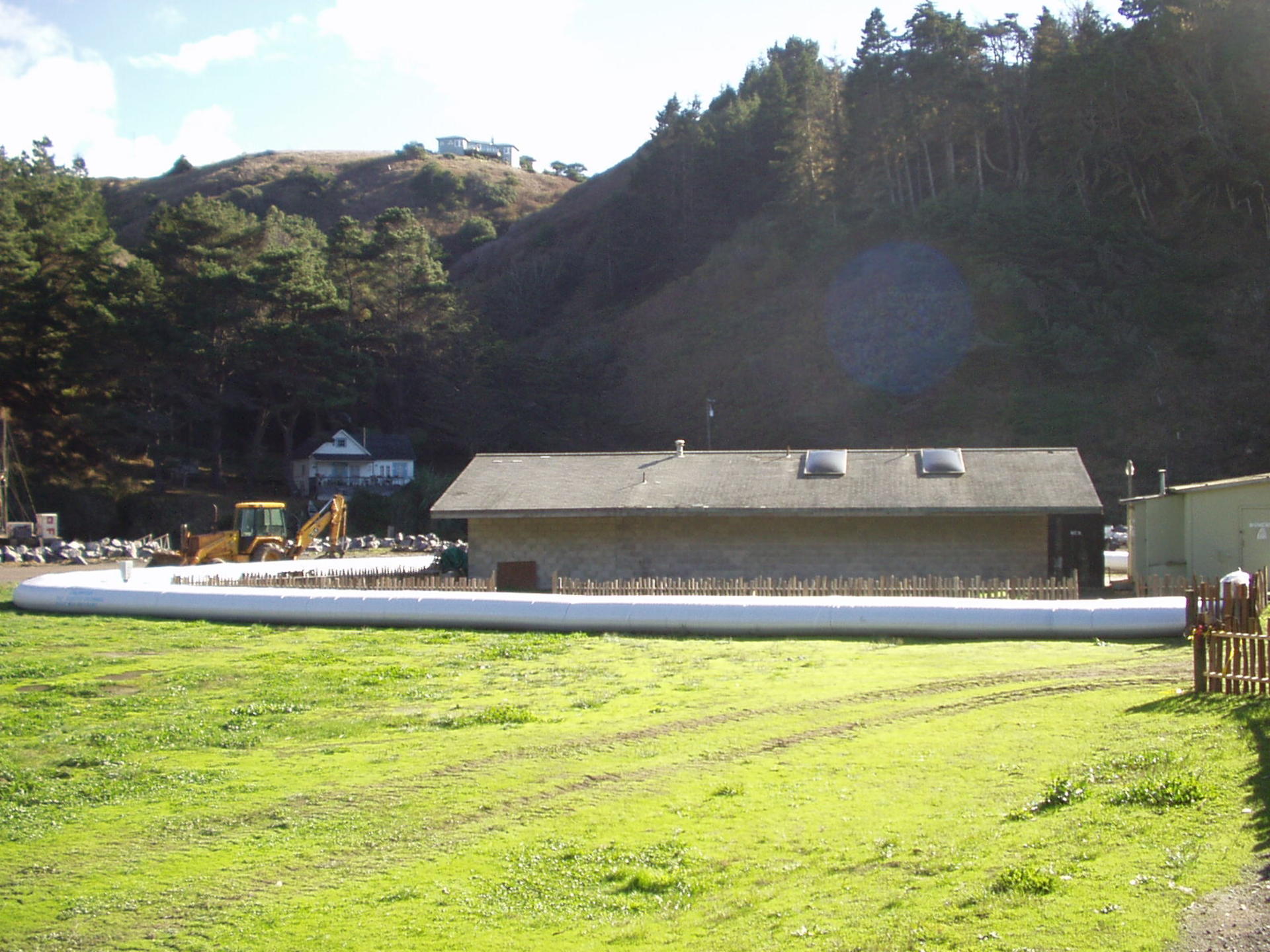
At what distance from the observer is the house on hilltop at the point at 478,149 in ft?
585

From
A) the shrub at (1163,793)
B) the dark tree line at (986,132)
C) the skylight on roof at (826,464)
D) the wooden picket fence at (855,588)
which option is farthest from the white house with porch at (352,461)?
the shrub at (1163,793)

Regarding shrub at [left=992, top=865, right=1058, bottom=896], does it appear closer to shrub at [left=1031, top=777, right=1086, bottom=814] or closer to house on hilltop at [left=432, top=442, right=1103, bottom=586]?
shrub at [left=1031, top=777, right=1086, bottom=814]

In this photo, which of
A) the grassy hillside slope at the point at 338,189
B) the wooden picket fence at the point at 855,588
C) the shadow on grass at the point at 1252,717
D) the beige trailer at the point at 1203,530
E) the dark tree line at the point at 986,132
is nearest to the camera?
the shadow on grass at the point at 1252,717

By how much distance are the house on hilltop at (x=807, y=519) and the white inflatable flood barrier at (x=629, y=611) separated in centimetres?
571

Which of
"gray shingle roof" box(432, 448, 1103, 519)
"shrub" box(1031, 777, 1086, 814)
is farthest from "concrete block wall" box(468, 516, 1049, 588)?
"shrub" box(1031, 777, 1086, 814)

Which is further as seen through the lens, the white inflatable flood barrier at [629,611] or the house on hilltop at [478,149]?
the house on hilltop at [478,149]

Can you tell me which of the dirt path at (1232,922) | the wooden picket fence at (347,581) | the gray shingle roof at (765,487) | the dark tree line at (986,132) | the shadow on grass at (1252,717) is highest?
the dark tree line at (986,132)

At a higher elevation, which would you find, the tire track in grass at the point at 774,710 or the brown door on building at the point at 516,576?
the brown door on building at the point at 516,576

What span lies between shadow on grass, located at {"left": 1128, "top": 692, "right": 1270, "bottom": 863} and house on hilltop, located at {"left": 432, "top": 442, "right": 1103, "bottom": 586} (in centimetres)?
1596

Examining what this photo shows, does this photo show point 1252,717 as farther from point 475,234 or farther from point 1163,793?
point 475,234

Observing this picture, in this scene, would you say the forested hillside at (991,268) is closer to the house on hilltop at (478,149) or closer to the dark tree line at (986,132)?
the dark tree line at (986,132)

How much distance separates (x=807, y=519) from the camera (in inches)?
1195

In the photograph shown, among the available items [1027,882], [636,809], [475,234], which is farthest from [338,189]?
[1027,882]

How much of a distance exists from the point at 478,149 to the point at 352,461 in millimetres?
121823
